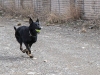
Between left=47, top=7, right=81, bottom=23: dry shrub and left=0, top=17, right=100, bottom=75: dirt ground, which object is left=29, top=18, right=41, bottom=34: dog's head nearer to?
left=0, top=17, right=100, bottom=75: dirt ground

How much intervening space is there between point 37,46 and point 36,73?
3.34 m

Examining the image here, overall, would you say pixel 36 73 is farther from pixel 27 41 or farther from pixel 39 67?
pixel 27 41

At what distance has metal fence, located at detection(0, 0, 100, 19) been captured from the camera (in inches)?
616

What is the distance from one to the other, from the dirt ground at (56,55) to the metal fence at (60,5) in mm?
2206

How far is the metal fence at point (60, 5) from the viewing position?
15.7 meters

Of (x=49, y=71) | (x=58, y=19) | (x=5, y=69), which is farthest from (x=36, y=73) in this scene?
(x=58, y=19)

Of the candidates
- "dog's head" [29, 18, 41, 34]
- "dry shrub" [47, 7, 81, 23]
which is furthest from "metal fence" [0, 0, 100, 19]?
"dog's head" [29, 18, 41, 34]

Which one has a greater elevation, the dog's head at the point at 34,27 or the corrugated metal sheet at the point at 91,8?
the dog's head at the point at 34,27

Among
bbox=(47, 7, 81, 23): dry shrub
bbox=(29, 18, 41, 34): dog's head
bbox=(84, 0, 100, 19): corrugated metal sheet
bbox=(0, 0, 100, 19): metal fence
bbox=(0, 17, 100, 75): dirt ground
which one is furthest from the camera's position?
bbox=(47, 7, 81, 23): dry shrub

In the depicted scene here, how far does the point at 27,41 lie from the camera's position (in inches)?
350

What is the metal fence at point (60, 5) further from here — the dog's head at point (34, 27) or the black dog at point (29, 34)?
the dog's head at point (34, 27)

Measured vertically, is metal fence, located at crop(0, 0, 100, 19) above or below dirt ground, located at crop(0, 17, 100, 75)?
above

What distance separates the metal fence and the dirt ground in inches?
86.9

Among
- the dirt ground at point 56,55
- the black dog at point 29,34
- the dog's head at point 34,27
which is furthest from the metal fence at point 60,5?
the dog's head at point 34,27
